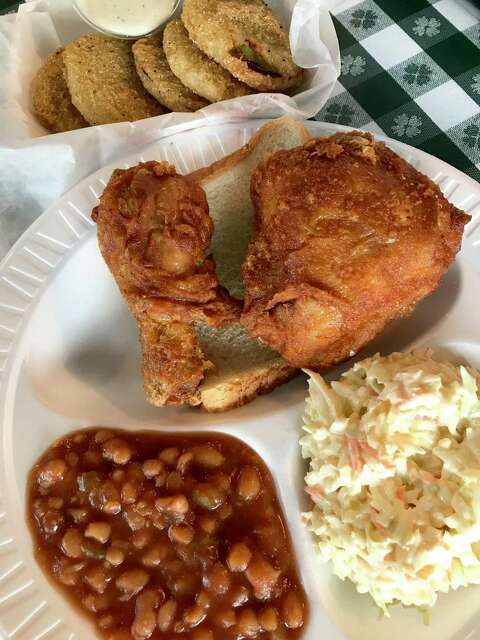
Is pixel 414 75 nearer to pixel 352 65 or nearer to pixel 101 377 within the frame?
pixel 352 65

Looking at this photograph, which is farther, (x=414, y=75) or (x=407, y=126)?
(x=414, y=75)

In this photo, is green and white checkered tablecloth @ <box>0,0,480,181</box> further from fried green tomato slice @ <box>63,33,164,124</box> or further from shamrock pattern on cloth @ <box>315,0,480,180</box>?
fried green tomato slice @ <box>63,33,164,124</box>

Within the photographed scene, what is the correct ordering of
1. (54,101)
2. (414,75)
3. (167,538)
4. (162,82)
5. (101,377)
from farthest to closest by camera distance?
(414,75) → (54,101) → (162,82) → (101,377) → (167,538)

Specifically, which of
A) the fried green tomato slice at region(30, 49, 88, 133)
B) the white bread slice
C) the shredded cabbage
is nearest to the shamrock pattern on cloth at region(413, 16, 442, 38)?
the white bread slice

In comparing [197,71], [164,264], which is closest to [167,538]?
[164,264]

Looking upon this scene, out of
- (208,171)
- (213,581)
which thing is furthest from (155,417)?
(208,171)

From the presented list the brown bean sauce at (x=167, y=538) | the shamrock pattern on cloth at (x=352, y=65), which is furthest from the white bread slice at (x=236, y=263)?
the shamrock pattern on cloth at (x=352, y=65)
